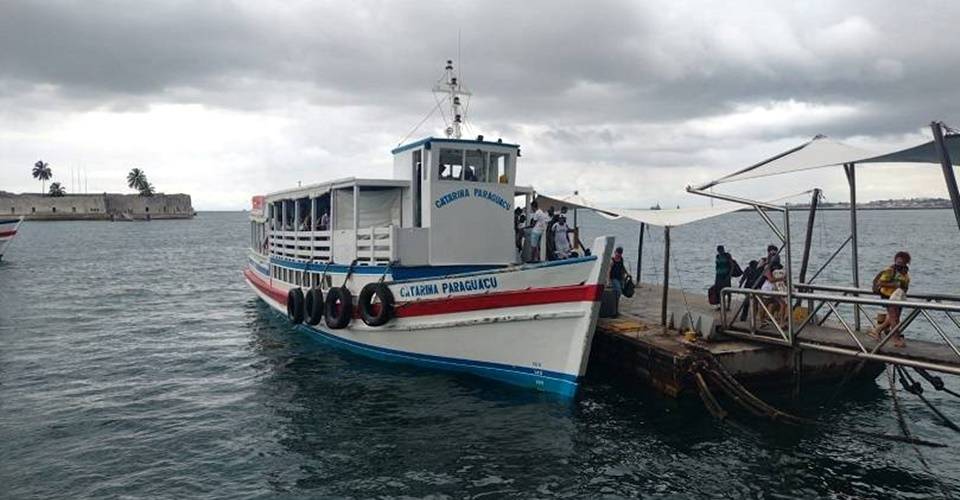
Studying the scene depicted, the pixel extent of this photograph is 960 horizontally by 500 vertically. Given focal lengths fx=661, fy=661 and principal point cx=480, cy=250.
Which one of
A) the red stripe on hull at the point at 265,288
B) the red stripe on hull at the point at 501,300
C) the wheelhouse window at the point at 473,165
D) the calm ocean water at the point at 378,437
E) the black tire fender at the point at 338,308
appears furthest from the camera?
the red stripe on hull at the point at 265,288

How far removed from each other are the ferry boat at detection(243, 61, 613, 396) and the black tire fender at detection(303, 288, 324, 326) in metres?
0.03

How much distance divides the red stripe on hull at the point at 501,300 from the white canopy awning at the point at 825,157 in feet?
9.54

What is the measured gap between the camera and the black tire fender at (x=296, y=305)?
17922 mm

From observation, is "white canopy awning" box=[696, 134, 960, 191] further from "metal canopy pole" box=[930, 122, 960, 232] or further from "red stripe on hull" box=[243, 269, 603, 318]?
"red stripe on hull" box=[243, 269, 603, 318]

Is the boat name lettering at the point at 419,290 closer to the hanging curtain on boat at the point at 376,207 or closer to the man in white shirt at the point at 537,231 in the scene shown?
the hanging curtain on boat at the point at 376,207

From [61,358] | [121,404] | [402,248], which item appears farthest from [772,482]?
[61,358]

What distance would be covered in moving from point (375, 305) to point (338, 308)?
1528mm

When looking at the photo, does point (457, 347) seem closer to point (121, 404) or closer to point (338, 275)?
point (338, 275)

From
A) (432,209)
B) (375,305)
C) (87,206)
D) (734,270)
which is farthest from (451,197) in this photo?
(87,206)

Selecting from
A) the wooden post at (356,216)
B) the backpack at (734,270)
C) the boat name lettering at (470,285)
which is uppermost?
the wooden post at (356,216)

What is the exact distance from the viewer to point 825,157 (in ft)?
35.0

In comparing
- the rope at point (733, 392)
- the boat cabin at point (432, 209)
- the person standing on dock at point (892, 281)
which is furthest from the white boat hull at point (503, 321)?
the person standing on dock at point (892, 281)

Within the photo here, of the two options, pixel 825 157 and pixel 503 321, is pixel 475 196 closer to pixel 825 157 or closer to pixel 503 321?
pixel 503 321

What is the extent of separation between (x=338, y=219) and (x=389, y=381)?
4.88m
